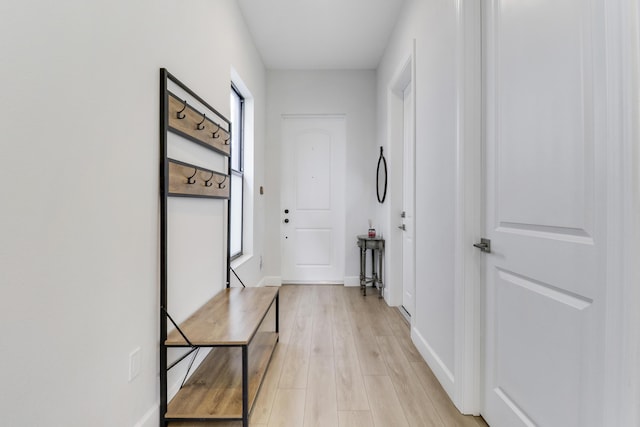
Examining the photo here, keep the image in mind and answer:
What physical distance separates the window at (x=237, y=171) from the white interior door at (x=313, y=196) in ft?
2.66

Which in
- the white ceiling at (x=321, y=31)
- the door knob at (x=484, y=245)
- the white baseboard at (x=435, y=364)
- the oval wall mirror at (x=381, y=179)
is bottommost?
the white baseboard at (x=435, y=364)

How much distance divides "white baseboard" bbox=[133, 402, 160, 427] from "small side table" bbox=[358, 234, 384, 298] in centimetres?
267

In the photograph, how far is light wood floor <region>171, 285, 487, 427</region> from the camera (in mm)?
1581

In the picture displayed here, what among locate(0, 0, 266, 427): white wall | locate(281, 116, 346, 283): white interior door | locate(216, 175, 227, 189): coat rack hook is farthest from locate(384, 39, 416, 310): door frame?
locate(0, 0, 266, 427): white wall

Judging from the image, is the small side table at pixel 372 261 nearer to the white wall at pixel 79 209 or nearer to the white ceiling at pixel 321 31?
the white ceiling at pixel 321 31

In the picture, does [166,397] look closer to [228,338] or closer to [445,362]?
[228,338]

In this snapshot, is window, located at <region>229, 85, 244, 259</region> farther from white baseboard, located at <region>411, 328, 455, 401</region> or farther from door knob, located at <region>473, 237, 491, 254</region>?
door knob, located at <region>473, 237, 491, 254</region>

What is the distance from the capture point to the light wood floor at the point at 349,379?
1581 mm

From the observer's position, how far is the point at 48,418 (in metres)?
0.91

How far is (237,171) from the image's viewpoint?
325 cm

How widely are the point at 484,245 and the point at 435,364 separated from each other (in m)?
0.88

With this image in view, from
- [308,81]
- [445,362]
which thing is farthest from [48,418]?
[308,81]

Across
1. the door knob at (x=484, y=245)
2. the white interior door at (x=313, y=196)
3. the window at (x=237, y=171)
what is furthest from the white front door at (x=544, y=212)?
the white interior door at (x=313, y=196)

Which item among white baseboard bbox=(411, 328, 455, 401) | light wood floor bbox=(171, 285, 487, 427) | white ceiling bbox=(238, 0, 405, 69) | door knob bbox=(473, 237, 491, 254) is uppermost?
white ceiling bbox=(238, 0, 405, 69)
